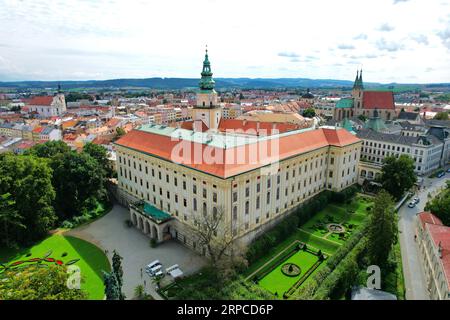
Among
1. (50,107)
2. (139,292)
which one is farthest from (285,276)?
(50,107)

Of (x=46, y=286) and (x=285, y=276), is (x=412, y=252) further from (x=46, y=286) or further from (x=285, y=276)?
(x=46, y=286)

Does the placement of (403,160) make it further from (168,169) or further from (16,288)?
(16,288)

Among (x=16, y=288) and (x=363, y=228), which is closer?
(x=16, y=288)

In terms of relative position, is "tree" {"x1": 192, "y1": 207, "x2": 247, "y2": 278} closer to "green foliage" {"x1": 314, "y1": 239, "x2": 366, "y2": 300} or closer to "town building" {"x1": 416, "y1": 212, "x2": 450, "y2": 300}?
→ "green foliage" {"x1": 314, "y1": 239, "x2": 366, "y2": 300}

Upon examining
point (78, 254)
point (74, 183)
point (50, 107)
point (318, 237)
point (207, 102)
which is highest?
point (207, 102)

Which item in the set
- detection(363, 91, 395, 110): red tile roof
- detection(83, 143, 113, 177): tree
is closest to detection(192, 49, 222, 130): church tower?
detection(83, 143, 113, 177): tree
